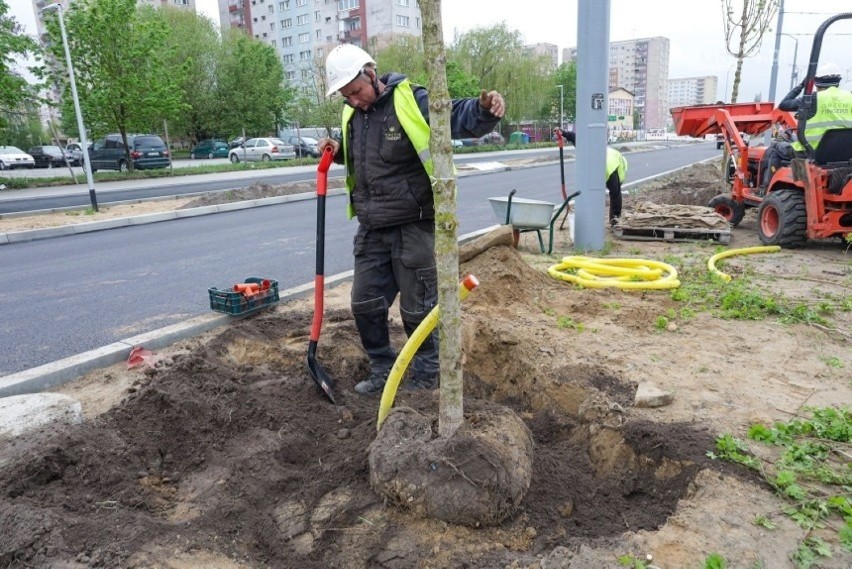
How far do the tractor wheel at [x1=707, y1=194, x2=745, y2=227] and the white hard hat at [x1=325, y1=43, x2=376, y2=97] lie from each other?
24.6ft

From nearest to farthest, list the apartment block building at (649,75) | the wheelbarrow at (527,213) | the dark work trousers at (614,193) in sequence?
the wheelbarrow at (527,213) → the dark work trousers at (614,193) → the apartment block building at (649,75)

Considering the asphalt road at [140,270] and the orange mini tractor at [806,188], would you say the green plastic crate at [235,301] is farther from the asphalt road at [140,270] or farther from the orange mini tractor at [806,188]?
the orange mini tractor at [806,188]

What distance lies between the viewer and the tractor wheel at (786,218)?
7.44 meters

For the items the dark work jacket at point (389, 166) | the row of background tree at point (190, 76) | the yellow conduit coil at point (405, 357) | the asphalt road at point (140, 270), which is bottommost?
the asphalt road at point (140, 270)

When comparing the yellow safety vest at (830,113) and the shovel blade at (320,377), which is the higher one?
the yellow safety vest at (830,113)

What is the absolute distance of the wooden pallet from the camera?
26.6 ft

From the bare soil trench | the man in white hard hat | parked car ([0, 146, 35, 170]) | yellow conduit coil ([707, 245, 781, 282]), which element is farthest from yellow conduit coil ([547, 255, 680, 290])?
parked car ([0, 146, 35, 170])

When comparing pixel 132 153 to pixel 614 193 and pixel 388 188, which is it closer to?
pixel 614 193

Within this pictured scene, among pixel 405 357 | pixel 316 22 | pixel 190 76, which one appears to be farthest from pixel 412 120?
pixel 316 22

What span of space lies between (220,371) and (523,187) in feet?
48.2

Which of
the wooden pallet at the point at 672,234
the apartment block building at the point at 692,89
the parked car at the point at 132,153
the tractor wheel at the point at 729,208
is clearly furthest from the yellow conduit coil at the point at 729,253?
the apartment block building at the point at 692,89

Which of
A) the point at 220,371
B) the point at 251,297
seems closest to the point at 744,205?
the point at 251,297

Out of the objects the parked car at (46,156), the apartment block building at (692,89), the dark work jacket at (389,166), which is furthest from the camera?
the apartment block building at (692,89)

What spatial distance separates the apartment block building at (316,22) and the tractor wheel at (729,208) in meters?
57.4
